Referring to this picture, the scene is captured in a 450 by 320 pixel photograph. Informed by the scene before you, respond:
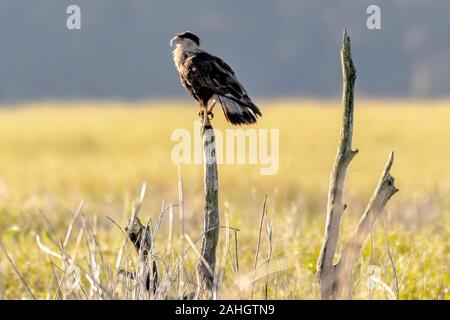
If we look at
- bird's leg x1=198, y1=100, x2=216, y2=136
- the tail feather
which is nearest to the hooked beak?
bird's leg x1=198, y1=100, x2=216, y2=136

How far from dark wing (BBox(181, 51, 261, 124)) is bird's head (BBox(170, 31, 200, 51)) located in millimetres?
114

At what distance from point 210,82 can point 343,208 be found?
4.52ft

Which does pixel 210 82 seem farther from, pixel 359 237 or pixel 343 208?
pixel 359 237

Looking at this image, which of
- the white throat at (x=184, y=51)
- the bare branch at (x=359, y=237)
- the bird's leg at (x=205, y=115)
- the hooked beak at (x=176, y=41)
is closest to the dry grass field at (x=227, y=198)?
the bare branch at (x=359, y=237)

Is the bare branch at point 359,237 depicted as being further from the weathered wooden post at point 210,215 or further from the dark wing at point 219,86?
the dark wing at point 219,86

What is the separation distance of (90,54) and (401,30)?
41901 mm

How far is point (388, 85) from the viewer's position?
122500 mm

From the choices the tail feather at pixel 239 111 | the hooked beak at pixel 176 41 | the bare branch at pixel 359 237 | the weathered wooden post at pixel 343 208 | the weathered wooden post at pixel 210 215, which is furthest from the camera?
the hooked beak at pixel 176 41

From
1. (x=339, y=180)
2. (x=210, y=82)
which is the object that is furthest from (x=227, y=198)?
(x=339, y=180)

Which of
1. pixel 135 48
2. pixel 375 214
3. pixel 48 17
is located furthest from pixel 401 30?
pixel 375 214

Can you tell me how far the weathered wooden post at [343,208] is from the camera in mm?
5230

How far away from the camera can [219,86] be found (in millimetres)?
6156

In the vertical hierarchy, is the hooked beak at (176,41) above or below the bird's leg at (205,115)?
above
